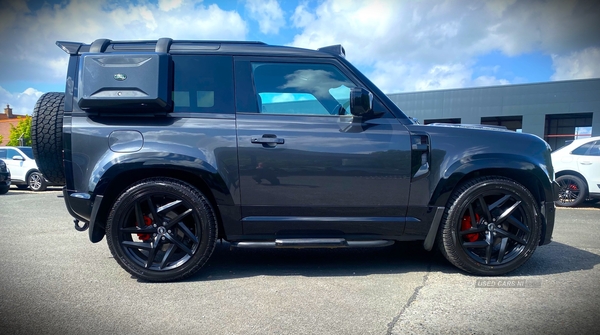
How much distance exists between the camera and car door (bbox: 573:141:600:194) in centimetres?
777

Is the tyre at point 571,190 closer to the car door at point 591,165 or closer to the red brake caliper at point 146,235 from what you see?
the car door at point 591,165

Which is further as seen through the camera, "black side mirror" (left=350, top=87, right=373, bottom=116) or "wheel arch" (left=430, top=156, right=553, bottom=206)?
"wheel arch" (left=430, top=156, right=553, bottom=206)

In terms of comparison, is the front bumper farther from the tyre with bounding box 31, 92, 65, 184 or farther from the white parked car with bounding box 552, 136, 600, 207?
the white parked car with bounding box 552, 136, 600, 207

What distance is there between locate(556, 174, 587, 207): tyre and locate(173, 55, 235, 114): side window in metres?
7.79

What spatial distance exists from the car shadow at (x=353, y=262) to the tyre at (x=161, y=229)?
231 millimetres

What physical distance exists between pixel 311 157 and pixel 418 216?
1.06 meters

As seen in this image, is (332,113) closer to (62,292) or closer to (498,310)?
(498,310)

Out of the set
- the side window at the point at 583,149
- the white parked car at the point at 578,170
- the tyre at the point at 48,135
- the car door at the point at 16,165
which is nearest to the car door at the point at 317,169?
the tyre at the point at 48,135

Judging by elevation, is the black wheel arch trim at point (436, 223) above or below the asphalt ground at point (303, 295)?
above

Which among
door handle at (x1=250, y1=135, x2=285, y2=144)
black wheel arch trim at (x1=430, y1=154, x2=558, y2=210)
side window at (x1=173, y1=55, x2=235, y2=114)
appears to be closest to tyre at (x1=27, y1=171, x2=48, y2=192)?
side window at (x1=173, y1=55, x2=235, y2=114)

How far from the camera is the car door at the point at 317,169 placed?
3180 millimetres

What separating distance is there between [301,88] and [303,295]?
1.84 meters

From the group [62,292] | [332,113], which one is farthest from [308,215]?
[62,292]

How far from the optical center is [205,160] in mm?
3145
